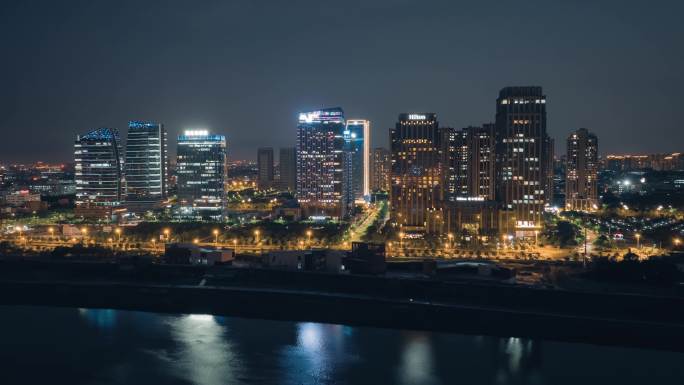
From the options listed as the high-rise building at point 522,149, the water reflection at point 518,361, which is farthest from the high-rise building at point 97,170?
the water reflection at point 518,361

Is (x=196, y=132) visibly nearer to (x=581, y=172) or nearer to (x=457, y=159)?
(x=457, y=159)

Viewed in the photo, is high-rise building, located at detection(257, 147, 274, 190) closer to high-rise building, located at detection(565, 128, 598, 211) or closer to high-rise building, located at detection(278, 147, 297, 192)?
high-rise building, located at detection(278, 147, 297, 192)

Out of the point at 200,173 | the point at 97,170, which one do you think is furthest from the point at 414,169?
the point at 97,170

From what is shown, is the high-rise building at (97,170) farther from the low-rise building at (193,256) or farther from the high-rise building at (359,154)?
the high-rise building at (359,154)

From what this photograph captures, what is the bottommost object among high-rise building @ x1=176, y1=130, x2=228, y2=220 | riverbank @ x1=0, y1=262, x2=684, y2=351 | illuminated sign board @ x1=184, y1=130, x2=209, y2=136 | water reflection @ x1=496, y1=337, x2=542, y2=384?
water reflection @ x1=496, y1=337, x2=542, y2=384

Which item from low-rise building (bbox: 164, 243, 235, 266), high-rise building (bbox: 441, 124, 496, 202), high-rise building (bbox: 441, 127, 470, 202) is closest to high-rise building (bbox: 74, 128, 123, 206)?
low-rise building (bbox: 164, 243, 235, 266)

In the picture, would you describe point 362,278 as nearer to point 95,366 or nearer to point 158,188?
point 95,366
